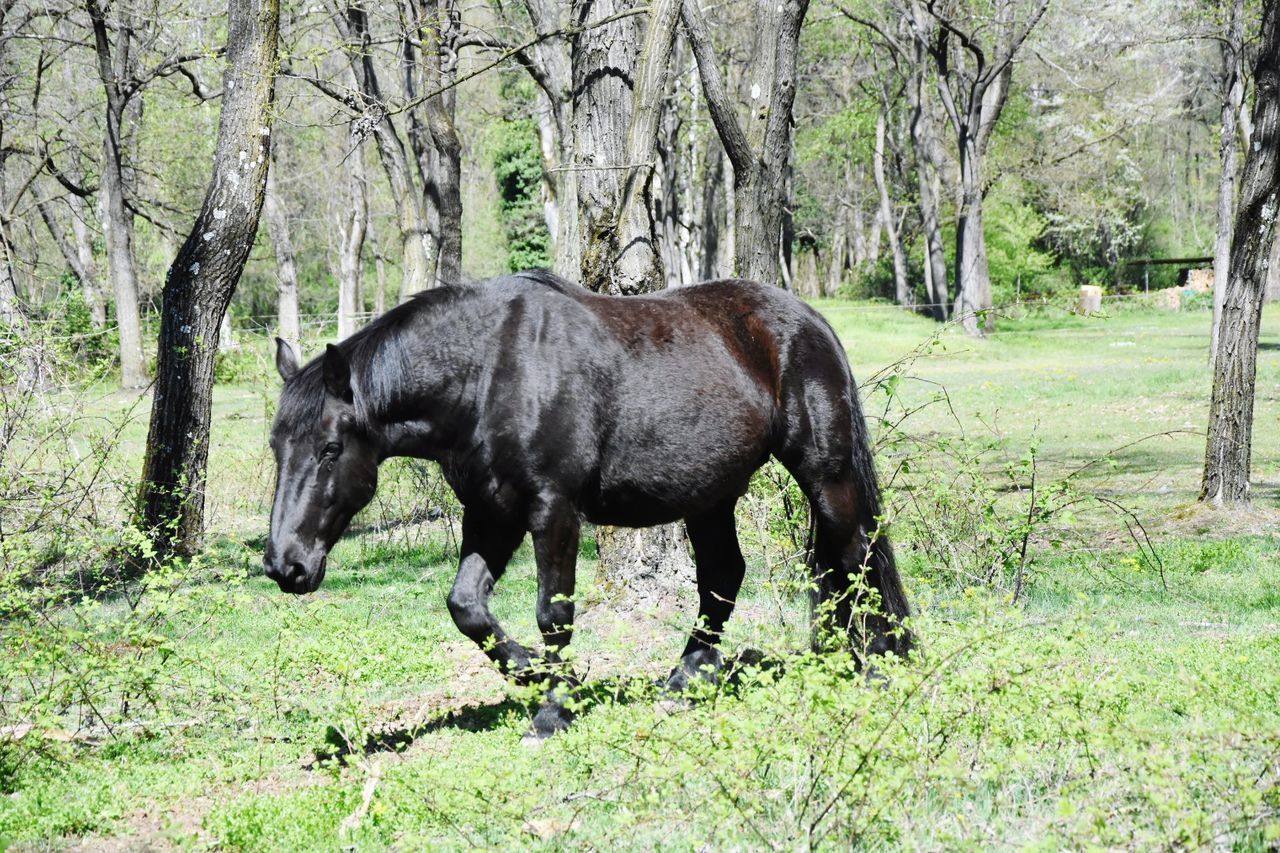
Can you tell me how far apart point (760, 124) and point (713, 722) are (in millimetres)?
7099

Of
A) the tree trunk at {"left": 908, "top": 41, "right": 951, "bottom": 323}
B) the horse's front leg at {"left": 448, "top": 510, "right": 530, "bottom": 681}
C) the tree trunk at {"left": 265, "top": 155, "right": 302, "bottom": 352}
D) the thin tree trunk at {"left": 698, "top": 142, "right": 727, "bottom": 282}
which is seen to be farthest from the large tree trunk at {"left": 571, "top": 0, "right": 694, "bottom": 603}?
the tree trunk at {"left": 908, "top": 41, "right": 951, "bottom": 323}

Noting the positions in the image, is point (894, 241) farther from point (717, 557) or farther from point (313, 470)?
point (313, 470)

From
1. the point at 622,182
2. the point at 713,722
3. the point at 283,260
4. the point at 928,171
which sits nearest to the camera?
the point at 713,722

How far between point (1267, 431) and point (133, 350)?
2381cm

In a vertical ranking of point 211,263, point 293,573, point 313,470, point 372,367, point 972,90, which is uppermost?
point 972,90

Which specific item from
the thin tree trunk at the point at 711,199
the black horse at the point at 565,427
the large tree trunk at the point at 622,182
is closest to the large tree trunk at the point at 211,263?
the large tree trunk at the point at 622,182

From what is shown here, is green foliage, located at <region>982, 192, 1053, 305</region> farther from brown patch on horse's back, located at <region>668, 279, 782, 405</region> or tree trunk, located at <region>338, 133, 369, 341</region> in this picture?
brown patch on horse's back, located at <region>668, 279, 782, 405</region>

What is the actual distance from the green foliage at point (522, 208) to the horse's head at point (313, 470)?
5040 centimetres

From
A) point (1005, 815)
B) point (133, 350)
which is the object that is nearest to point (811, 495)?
point (1005, 815)

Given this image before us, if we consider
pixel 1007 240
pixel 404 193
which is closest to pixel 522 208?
pixel 1007 240

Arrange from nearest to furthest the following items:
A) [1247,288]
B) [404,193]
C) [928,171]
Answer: [1247,288] < [404,193] < [928,171]

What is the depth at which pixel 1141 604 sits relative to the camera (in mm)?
8508

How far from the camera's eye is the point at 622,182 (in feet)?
27.7

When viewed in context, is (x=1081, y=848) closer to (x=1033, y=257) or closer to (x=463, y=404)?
(x=463, y=404)
